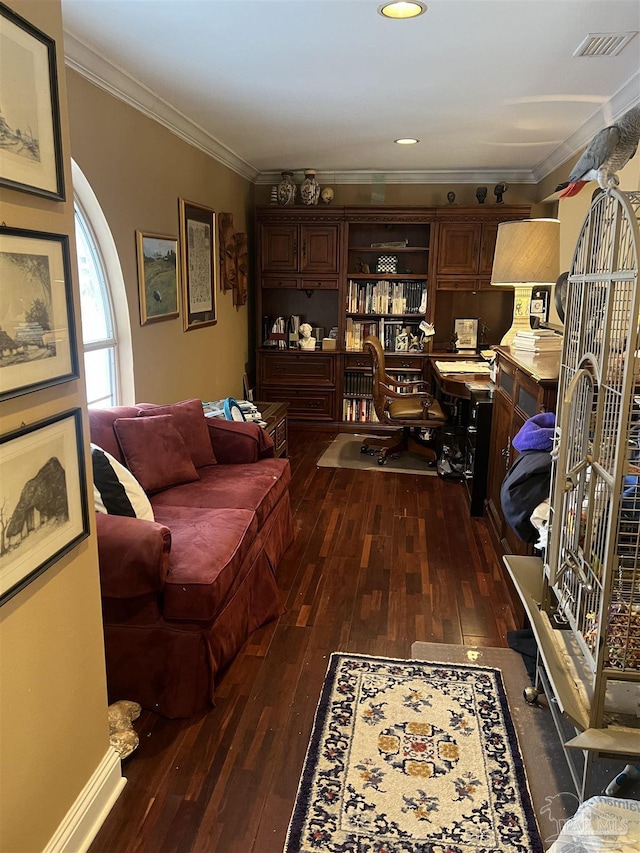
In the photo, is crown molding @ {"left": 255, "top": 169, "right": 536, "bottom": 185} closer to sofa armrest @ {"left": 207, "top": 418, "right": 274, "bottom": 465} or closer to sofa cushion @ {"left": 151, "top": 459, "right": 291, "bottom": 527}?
sofa armrest @ {"left": 207, "top": 418, "right": 274, "bottom": 465}

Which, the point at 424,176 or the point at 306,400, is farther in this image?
the point at 306,400

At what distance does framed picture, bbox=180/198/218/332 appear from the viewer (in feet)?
14.1

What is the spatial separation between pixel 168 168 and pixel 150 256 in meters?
0.68

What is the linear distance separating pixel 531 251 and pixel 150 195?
2.27m

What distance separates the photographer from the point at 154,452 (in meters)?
3.00

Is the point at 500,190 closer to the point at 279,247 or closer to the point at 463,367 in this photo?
the point at 463,367

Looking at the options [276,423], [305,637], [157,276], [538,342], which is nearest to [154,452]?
[305,637]

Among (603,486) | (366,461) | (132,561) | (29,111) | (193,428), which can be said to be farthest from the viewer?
(366,461)

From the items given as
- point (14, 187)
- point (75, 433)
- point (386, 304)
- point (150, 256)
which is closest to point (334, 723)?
point (75, 433)

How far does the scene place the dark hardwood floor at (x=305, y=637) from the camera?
69.6 inches

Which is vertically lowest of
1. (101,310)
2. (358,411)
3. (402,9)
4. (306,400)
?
(358,411)

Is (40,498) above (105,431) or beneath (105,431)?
above

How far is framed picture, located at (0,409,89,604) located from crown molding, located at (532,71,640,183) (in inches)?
→ 128

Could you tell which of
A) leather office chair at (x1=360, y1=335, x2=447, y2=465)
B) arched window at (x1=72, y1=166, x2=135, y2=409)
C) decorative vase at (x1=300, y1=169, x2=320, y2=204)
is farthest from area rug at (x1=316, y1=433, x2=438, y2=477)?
decorative vase at (x1=300, y1=169, x2=320, y2=204)
